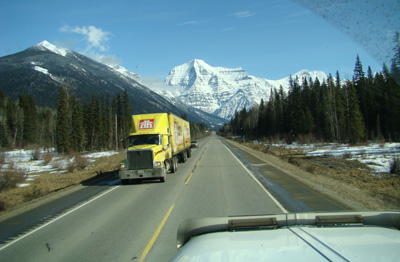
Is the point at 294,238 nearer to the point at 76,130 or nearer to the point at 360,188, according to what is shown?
the point at 360,188

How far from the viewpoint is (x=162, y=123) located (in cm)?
1908

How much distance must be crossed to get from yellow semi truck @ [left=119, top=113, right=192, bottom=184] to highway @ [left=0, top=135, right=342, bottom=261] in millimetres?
1074

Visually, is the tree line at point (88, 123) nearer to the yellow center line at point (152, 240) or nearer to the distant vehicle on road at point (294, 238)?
the yellow center line at point (152, 240)

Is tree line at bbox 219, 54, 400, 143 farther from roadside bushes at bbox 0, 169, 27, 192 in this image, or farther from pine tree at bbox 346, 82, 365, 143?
roadside bushes at bbox 0, 169, 27, 192

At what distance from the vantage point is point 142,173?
1564cm

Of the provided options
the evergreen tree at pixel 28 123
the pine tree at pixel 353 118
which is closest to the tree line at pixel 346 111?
the pine tree at pixel 353 118

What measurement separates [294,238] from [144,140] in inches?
594

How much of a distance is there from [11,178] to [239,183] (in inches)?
552

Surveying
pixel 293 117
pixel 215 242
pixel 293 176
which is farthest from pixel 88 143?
pixel 215 242

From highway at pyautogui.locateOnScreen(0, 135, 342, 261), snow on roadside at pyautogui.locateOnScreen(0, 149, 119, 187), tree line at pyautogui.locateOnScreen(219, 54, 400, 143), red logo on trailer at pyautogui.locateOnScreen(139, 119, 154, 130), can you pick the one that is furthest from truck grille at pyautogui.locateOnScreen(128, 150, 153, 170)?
tree line at pyautogui.locateOnScreen(219, 54, 400, 143)

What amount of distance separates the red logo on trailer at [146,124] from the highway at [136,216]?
14.1 ft

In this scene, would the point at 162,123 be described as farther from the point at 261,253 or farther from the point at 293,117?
the point at 293,117

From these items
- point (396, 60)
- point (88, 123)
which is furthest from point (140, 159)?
point (88, 123)

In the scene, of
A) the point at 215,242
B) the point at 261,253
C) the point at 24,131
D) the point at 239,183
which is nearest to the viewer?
the point at 261,253
